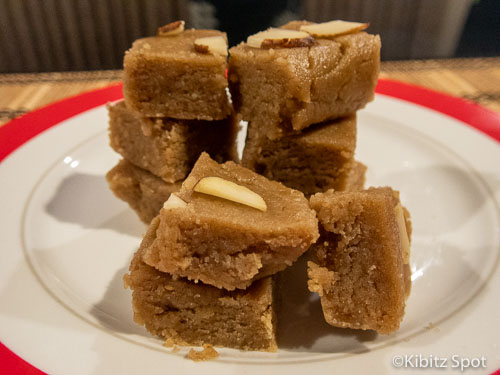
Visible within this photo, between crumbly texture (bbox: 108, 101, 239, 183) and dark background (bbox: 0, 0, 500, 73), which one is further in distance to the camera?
dark background (bbox: 0, 0, 500, 73)

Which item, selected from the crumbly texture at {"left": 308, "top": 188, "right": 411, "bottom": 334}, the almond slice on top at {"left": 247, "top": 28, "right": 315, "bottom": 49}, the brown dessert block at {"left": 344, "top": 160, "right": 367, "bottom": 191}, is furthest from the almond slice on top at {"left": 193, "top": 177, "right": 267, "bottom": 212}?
the almond slice on top at {"left": 247, "top": 28, "right": 315, "bottom": 49}

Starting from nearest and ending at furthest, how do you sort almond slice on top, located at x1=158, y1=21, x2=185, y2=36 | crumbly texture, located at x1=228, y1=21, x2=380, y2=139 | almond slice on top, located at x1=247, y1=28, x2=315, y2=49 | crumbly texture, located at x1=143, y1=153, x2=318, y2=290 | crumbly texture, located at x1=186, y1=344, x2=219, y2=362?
1. crumbly texture, located at x1=143, y1=153, x2=318, y2=290
2. crumbly texture, located at x1=186, y1=344, x2=219, y2=362
3. crumbly texture, located at x1=228, y1=21, x2=380, y2=139
4. almond slice on top, located at x1=247, y1=28, x2=315, y2=49
5. almond slice on top, located at x1=158, y1=21, x2=185, y2=36

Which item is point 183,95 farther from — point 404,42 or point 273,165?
point 404,42

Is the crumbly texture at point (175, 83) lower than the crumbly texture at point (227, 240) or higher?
higher

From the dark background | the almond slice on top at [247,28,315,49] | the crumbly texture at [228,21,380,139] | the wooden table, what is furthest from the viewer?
the dark background

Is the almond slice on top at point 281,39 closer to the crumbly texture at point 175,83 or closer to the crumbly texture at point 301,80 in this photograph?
the crumbly texture at point 301,80

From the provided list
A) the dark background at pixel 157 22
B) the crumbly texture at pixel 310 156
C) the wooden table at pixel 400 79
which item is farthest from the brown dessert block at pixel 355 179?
the dark background at pixel 157 22

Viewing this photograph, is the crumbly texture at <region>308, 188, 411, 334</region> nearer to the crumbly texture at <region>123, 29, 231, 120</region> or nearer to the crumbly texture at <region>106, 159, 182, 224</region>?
the crumbly texture at <region>123, 29, 231, 120</region>

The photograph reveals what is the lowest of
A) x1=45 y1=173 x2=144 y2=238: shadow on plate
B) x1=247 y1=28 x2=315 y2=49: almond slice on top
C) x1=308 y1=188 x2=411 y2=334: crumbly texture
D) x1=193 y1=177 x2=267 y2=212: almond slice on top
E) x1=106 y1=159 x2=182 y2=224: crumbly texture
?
x1=45 y1=173 x2=144 y2=238: shadow on plate
